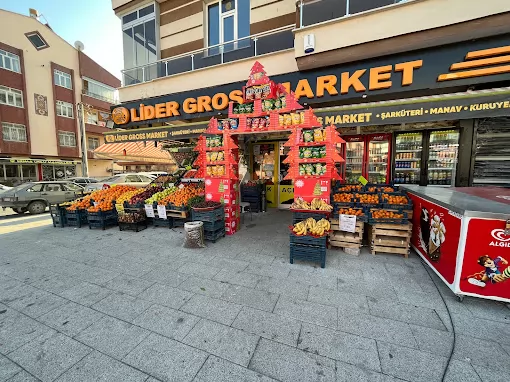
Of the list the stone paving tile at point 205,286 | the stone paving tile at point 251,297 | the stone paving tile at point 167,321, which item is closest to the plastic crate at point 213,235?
the stone paving tile at point 205,286

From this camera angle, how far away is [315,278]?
11.4 feet

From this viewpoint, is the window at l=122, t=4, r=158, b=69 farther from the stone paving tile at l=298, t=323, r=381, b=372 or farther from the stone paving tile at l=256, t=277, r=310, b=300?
the stone paving tile at l=298, t=323, r=381, b=372

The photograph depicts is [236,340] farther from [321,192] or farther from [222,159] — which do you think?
[222,159]

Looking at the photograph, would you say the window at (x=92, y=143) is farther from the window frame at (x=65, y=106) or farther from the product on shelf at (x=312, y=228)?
the product on shelf at (x=312, y=228)

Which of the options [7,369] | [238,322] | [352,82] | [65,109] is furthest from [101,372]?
[65,109]

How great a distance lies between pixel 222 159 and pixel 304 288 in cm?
379

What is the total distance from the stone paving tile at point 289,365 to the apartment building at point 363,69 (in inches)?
191

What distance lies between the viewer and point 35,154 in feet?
67.2

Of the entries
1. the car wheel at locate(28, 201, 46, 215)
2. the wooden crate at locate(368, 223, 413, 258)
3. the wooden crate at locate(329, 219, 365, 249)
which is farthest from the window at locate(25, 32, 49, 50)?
the wooden crate at locate(368, 223, 413, 258)

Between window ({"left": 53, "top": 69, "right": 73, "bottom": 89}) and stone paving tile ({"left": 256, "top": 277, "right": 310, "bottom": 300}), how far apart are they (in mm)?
A: 31359

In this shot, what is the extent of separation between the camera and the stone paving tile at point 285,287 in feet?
9.93

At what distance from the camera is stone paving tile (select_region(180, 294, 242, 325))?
2.57 metres

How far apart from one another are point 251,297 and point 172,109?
7.60m

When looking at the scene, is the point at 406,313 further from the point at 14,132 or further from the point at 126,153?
the point at 14,132
